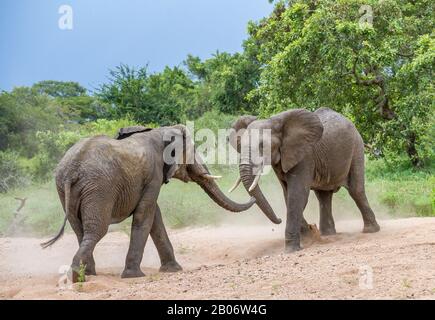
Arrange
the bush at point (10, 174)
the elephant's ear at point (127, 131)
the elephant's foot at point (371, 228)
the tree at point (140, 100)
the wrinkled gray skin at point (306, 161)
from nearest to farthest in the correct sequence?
the elephant's ear at point (127, 131)
the wrinkled gray skin at point (306, 161)
the elephant's foot at point (371, 228)
the bush at point (10, 174)
the tree at point (140, 100)

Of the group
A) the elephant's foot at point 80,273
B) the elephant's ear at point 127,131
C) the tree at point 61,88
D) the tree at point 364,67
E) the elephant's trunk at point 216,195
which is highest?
the tree at point 61,88

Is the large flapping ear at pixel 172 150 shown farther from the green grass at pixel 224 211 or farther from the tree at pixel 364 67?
the tree at pixel 364 67

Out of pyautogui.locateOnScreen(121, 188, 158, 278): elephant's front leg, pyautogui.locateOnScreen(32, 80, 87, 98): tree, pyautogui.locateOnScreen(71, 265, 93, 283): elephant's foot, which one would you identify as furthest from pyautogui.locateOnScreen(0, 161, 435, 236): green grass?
pyautogui.locateOnScreen(32, 80, 87, 98): tree

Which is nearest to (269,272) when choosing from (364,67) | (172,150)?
(172,150)

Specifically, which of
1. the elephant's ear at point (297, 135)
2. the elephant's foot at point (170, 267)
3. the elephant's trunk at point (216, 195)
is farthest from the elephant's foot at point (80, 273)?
the elephant's ear at point (297, 135)

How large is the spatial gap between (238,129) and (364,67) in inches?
341

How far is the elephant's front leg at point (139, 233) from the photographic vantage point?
838 cm

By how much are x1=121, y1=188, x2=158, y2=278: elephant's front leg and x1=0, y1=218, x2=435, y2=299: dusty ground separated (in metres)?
0.24

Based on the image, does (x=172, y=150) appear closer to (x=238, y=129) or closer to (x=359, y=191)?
(x=238, y=129)

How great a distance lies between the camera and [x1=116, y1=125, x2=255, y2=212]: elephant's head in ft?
29.9

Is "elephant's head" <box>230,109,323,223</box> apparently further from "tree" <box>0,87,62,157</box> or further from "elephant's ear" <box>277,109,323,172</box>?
"tree" <box>0,87,62,157</box>

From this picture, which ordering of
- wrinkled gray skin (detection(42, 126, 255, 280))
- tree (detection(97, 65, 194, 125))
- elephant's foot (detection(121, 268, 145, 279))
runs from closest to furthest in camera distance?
wrinkled gray skin (detection(42, 126, 255, 280)), elephant's foot (detection(121, 268, 145, 279)), tree (detection(97, 65, 194, 125))
